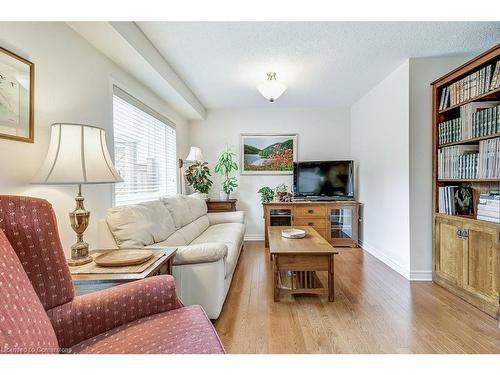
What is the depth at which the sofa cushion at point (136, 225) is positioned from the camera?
→ 6.36 ft

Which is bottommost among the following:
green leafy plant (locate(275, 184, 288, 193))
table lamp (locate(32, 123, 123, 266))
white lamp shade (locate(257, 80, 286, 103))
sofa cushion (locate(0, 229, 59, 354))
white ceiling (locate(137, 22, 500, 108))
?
sofa cushion (locate(0, 229, 59, 354))

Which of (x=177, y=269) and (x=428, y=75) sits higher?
(x=428, y=75)

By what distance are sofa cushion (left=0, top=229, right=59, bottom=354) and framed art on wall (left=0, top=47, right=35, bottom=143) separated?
78 centimetres

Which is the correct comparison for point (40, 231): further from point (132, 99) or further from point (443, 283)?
point (443, 283)

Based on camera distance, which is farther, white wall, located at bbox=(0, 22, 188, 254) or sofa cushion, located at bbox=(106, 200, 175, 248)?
sofa cushion, located at bbox=(106, 200, 175, 248)

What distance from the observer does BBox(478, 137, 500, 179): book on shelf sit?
2002 millimetres

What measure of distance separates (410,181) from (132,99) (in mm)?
3115

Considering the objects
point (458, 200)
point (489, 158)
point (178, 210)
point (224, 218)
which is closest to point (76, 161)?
point (178, 210)

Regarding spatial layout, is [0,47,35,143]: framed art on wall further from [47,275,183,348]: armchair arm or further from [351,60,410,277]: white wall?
[351,60,410,277]: white wall

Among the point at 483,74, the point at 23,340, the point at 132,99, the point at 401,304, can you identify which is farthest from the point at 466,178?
the point at 132,99

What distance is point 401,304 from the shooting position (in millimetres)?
2203

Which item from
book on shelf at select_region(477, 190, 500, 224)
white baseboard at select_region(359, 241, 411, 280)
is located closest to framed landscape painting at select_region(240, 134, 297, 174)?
white baseboard at select_region(359, 241, 411, 280)

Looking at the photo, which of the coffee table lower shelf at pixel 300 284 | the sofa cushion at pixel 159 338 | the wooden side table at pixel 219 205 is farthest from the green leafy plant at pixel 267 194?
the sofa cushion at pixel 159 338

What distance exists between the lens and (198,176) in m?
4.23
